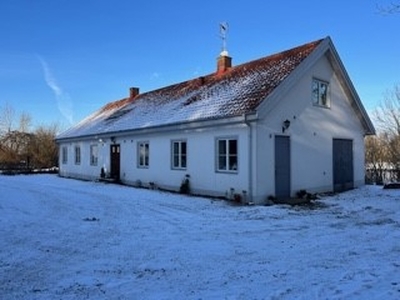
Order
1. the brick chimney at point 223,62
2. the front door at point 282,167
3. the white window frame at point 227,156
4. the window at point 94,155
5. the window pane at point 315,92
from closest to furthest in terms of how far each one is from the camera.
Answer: the white window frame at point 227,156, the front door at point 282,167, the window pane at point 315,92, the brick chimney at point 223,62, the window at point 94,155

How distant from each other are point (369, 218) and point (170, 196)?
23.1ft

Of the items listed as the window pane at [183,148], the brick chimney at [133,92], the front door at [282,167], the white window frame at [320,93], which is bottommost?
the front door at [282,167]

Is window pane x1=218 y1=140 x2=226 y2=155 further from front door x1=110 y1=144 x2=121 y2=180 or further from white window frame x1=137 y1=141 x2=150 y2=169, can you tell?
front door x1=110 y1=144 x2=121 y2=180

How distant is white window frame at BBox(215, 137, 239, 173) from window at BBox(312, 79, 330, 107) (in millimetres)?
4201

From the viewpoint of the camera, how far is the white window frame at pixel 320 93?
16.6 m

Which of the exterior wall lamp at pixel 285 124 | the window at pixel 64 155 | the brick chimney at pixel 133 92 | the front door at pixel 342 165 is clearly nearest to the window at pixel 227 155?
the exterior wall lamp at pixel 285 124

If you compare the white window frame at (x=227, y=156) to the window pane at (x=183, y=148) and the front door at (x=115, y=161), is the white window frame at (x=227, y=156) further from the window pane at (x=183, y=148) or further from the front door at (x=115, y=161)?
the front door at (x=115, y=161)

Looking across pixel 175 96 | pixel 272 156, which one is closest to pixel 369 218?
pixel 272 156

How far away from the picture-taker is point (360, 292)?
5070 millimetres

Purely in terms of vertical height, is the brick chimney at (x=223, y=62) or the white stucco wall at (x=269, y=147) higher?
the brick chimney at (x=223, y=62)

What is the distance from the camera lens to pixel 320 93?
17078 millimetres

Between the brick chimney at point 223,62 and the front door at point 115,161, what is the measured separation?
6.36 meters

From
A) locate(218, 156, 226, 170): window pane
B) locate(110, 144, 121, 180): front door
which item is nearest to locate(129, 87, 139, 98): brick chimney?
locate(110, 144, 121, 180): front door

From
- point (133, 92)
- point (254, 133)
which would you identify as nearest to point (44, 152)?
point (133, 92)
